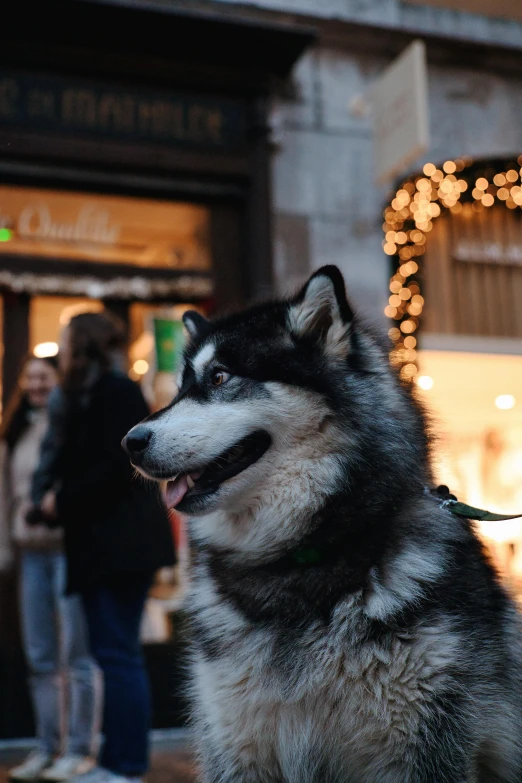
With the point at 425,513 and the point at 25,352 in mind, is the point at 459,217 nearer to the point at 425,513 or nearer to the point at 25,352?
the point at 25,352

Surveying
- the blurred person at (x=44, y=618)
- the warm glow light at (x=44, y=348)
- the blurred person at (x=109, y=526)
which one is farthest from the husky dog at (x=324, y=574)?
the warm glow light at (x=44, y=348)

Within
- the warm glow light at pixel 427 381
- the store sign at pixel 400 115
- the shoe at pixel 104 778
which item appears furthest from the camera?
the warm glow light at pixel 427 381

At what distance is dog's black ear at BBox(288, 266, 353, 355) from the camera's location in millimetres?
2486

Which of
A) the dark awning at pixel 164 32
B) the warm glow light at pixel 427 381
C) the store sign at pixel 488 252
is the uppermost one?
the dark awning at pixel 164 32

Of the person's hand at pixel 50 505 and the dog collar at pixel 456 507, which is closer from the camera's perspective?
the dog collar at pixel 456 507

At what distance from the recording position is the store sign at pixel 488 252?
335 inches

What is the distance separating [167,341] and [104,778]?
12.6 ft

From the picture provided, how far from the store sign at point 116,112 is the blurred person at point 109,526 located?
3.13 metres

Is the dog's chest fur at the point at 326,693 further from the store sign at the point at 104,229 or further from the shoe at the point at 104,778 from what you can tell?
the store sign at the point at 104,229

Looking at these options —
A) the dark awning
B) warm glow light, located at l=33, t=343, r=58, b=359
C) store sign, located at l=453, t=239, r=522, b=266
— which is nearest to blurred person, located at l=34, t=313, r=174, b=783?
warm glow light, located at l=33, t=343, r=58, b=359

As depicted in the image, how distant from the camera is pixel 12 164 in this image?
699 centimetres

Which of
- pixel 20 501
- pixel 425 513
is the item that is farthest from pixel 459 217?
pixel 425 513

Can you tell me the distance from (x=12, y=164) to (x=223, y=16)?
209 centimetres

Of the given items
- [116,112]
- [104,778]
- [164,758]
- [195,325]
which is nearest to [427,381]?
[116,112]
